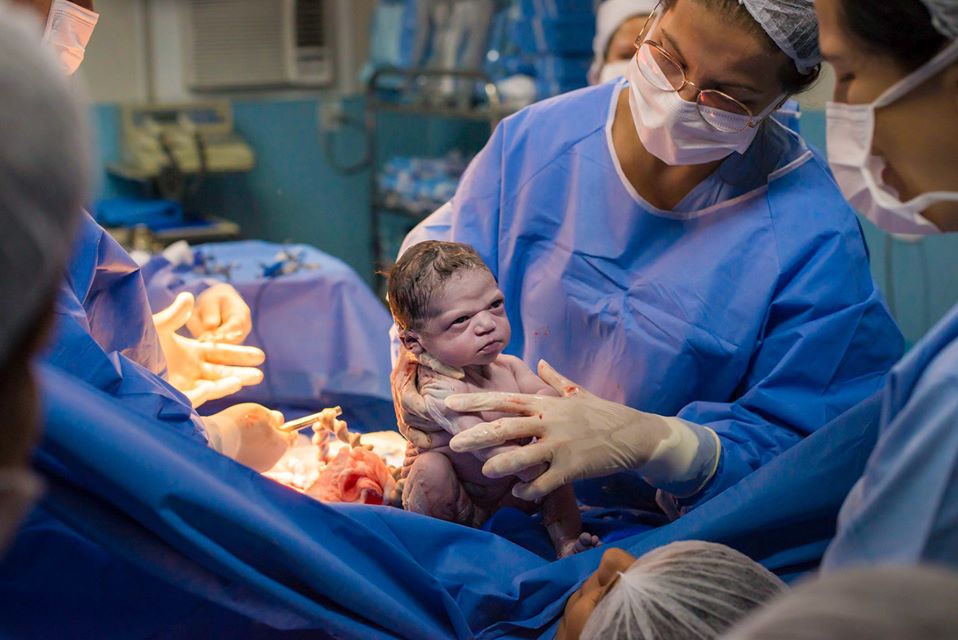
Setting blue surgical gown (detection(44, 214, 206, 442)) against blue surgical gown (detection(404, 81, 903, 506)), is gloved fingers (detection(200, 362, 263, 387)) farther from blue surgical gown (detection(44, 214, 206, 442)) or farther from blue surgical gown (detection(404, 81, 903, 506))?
blue surgical gown (detection(404, 81, 903, 506))

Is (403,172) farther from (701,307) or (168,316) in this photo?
(701,307)

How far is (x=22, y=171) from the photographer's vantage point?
701mm

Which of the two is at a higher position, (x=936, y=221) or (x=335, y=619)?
(x=936, y=221)

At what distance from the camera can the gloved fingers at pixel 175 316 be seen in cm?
227

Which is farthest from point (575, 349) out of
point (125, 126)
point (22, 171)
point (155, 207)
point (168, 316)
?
point (125, 126)

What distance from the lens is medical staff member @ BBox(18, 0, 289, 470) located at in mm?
1569

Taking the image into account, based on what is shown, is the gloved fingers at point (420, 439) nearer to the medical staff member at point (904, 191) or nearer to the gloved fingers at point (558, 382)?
the gloved fingers at point (558, 382)

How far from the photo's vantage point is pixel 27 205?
2.34 feet

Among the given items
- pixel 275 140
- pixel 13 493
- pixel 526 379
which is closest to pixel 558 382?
pixel 526 379

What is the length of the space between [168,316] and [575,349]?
934 mm

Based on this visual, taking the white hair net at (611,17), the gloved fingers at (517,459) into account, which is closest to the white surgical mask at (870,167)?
the gloved fingers at (517,459)

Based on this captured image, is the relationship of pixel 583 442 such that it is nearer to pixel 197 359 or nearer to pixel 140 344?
pixel 140 344

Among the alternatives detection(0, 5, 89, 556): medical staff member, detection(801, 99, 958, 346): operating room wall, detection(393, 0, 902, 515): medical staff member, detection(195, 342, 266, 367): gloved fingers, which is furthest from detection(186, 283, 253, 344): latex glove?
detection(801, 99, 958, 346): operating room wall

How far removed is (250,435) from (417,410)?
1.35 ft
